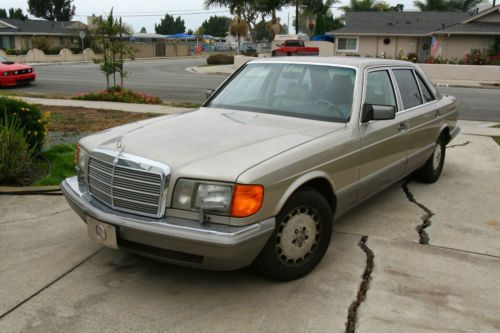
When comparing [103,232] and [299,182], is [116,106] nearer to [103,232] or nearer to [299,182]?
[103,232]

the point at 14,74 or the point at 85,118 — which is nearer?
the point at 85,118

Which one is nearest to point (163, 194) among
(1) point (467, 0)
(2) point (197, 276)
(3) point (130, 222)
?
(3) point (130, 222)

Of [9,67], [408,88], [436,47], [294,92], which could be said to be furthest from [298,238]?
[436,47]

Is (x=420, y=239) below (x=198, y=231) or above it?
below

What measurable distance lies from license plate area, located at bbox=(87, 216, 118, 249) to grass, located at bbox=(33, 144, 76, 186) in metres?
2.60

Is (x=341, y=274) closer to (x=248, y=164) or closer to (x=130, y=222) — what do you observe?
(x=248, y=164)

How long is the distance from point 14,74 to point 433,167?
17.1 metres

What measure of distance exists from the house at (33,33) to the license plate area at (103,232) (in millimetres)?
55473

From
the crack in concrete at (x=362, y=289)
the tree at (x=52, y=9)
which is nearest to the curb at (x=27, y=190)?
the crack in concrete at (x=362, y=289)

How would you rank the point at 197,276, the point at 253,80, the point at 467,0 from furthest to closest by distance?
the point at 467,0 < the point at 253,80 < the point at 197,276

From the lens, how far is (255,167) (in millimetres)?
3314

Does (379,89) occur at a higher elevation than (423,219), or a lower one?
higher

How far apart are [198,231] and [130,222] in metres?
0.50

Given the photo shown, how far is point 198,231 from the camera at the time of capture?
3.19 metres
